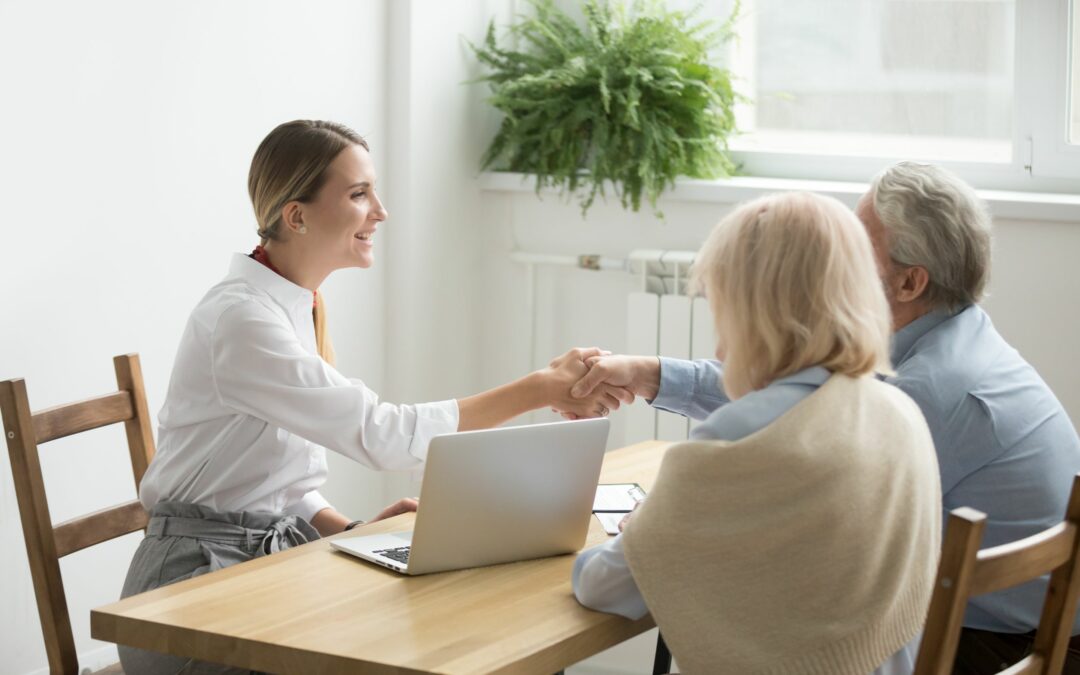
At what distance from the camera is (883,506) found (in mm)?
1539

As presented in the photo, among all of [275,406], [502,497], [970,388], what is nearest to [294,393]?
[275,406]

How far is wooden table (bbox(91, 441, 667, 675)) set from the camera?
1536mm

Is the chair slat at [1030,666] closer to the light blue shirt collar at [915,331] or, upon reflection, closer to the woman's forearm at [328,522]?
the light blue shirt collar at [915,331]

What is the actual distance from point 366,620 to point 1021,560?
78cm

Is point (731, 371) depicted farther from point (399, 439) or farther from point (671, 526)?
point (399, 439)

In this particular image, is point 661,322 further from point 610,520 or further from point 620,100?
point 610,520

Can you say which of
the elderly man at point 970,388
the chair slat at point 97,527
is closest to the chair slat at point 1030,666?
the elderly man at point 970,388

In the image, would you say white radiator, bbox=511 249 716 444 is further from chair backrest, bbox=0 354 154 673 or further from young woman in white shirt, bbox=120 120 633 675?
chair backrest, bbox=0 354 154 673

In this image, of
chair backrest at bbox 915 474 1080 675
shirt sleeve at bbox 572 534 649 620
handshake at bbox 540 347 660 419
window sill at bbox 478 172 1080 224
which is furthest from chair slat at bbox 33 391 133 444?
window sill at bbox 478 172 1080 224

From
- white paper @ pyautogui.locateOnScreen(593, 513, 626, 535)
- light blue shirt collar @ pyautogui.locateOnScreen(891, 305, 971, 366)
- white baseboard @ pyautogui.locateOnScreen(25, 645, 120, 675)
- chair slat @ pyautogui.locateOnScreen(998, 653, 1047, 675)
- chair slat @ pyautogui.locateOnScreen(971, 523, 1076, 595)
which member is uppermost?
light blue shirt collar @ pyautogui.locateOnScreen(891, 305, 971, 366)

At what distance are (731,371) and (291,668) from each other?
2.10 feet

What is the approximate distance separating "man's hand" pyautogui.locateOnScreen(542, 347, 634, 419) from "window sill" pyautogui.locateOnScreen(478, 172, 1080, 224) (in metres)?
1.04

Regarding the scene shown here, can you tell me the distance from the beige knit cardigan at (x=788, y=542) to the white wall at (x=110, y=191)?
1554mm

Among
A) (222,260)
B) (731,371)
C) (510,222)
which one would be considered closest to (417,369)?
(510,222)
